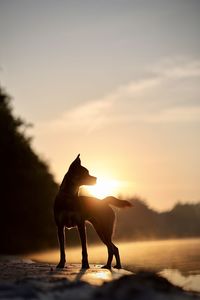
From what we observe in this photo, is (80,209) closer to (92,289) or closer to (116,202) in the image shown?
(116,202)

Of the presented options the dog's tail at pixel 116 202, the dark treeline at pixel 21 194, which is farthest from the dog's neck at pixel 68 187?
the dark treeline at pixel 21 194

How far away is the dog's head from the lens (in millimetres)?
12961

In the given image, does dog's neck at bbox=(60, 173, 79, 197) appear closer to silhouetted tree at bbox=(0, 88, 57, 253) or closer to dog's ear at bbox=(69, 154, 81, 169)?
dog's ear at bbox=(69, 154, 81, 169)

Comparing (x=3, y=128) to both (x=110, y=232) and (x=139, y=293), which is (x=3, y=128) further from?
(x=139, y=293)

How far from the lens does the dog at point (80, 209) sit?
12.6 metres

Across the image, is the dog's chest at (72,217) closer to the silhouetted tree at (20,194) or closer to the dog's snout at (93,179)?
the dog's snout at (93,179)

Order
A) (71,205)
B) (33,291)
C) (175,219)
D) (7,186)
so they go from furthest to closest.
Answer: (175,219)
(7,186)
(71,205)
(33,291)

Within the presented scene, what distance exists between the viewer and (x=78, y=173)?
42.7 ft

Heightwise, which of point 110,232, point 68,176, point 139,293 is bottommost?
point 139,293

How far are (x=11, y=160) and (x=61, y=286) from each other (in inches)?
1019

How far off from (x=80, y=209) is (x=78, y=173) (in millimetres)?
798

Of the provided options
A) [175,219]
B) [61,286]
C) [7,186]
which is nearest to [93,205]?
[61,286]

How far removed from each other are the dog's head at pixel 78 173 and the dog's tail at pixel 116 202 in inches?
21.5

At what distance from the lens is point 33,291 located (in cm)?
777
